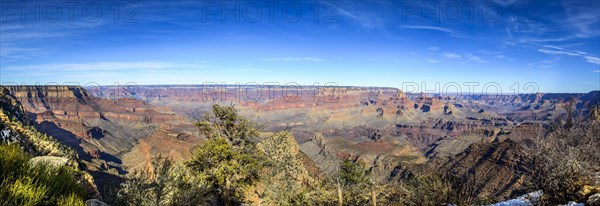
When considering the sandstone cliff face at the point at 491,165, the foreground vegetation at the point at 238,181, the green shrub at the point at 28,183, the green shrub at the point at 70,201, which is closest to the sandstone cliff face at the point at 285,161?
the foreground vegetation at the point at 238,181

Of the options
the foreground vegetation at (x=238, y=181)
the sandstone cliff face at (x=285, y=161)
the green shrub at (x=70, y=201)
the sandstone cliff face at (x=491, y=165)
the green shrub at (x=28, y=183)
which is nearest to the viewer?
the green shrub at (x=28, y=183)

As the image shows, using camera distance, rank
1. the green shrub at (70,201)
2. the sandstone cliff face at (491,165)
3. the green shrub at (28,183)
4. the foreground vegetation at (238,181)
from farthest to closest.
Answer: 1. the sandstone cliff face at (491,165)
2. the foreground vegetation at (238,181)
3. the green shrub at (70,201)
4. the green shrub at (28,183)

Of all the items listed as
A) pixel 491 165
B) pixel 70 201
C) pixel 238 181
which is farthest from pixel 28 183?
pixel 491 165

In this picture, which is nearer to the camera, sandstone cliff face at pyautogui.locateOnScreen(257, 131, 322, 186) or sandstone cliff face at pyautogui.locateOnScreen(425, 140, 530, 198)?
sandstone cliff face at pyautogui.locateOnScreen(257, 131, 322, 186)

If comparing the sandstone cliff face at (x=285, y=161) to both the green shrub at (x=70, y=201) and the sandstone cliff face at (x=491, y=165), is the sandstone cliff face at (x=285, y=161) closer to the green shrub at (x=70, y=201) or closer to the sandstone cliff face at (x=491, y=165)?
the sandstone cliff face at (x=491, y=165)

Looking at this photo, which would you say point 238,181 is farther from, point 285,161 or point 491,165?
point 491,165

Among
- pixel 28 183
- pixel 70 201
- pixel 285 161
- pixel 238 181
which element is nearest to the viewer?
pixel 28 183

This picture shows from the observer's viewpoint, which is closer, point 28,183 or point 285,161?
point 28,183

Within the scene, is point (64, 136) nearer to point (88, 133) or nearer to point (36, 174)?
point (88, 133)

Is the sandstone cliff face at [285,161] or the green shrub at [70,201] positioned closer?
the green shrub at [70,201]

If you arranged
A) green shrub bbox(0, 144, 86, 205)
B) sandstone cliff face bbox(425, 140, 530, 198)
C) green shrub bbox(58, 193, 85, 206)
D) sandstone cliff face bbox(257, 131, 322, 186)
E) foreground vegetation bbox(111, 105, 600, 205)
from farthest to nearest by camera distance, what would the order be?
sandstone cliff face bbox(425, 140, 530, 198) → sandstone cliff face bbox(257, 131, 322, 186) → foreground vegetation bbox(111, 105, 600, 205) → green shrub bbox(58, 193, 85, 206) → green shrub bbox(0, 144, 86, 205)

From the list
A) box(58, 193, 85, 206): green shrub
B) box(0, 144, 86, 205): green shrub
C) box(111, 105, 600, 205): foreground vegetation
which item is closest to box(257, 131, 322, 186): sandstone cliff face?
box(111, 105, 600, 205): foreground vegetation

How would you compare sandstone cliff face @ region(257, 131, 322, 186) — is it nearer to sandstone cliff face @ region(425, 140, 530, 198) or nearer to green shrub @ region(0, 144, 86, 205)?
sandstone cliff face @ region(425, 140, 530, 198)

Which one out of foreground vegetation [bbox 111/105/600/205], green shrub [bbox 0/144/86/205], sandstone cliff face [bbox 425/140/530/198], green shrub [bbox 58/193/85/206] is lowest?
sandstone cliff face [bbox 425/140/530/198]
